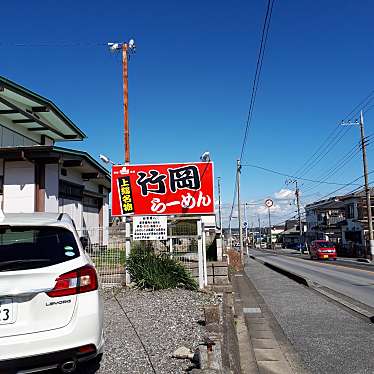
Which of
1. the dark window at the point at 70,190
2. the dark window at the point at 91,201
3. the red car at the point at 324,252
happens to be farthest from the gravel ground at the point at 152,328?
the red car at the point at 324,252

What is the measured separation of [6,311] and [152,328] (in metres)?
3.14

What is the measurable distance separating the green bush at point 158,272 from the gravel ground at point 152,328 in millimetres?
355

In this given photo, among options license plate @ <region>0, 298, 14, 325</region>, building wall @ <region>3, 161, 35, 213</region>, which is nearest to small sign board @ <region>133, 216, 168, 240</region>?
building wall @ <region>3, 161, 35, 213</region>

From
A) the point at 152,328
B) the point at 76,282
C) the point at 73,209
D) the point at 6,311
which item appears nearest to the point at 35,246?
the point at 76,282

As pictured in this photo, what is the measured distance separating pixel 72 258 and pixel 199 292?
21.0 ft

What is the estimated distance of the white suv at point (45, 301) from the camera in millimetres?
3203

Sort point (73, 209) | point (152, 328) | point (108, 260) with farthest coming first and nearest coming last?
1. point (73, 209)
2. point (108, 260)
3. point (152, 328)

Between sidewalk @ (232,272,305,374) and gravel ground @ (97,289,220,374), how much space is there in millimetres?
797

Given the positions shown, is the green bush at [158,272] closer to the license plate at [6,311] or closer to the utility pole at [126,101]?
the license plate at [6,311]

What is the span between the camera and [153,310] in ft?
24.0

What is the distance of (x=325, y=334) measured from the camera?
7219 millimetres

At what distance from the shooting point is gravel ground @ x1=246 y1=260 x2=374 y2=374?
546cm

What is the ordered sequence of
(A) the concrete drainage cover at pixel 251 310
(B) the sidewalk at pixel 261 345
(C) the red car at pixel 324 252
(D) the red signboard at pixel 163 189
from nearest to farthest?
(B) the sidewalk at pixel 261 345 → (A) the concrete drainage cover at pixel 251 310 → (D) the red signboard at pixel 163 189 → (C) the red car at pixel 324 252

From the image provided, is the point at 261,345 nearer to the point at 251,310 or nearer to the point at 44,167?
the point at 251,310
